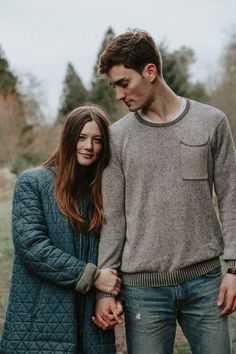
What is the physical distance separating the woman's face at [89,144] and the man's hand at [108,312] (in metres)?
0.66

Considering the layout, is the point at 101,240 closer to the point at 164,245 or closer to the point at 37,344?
the point at 164,245

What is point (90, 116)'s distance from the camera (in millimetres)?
2828

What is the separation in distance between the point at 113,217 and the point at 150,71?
27.8 inches

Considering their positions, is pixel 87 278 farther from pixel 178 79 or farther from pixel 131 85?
pixel 178 79

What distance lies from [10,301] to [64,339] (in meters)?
0.32

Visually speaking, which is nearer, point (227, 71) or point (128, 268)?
point (128, 268)

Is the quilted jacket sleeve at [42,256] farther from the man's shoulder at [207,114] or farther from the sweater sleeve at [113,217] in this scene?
the man's shoulder at [207,114]

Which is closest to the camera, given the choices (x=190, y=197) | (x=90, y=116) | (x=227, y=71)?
(x=190, y=197)

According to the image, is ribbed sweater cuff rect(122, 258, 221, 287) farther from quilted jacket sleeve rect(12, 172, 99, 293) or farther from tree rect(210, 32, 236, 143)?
tree rect(210, 32, 236, 143)

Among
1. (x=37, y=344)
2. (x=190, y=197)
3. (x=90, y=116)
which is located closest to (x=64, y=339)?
(x=37, y=344)

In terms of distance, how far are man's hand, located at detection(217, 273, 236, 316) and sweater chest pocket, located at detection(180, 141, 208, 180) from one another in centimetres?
49

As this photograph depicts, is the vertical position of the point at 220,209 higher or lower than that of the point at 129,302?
higher

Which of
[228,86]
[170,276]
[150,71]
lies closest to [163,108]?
[150,71]

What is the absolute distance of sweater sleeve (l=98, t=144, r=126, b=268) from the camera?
2.73 m
